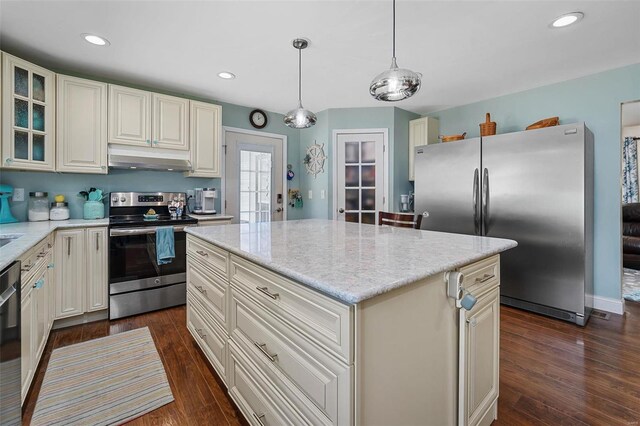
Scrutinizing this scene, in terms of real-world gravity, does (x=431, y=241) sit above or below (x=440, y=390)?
above

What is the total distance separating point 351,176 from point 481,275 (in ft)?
10.1

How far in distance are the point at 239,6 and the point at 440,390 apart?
237 cm

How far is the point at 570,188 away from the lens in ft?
8.53

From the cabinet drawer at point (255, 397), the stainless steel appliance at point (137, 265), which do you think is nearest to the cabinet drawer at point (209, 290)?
the cabinet drawer at point (255, 397)

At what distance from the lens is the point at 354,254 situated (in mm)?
1312

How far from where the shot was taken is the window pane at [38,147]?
2554 millimetres

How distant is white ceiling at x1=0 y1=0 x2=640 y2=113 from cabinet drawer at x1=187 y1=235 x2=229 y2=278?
60.6 inches

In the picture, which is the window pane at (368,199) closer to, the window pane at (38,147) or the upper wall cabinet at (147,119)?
the upper wall cabinet at (147,119)

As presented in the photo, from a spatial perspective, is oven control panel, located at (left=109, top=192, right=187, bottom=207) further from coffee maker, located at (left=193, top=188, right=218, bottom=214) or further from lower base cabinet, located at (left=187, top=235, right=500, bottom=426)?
lower base cabinet, located at (left=187, top=235, right=500, bottom=426)

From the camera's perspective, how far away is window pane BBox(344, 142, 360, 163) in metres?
4.25

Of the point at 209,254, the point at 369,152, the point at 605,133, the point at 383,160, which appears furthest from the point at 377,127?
the point at 209,254

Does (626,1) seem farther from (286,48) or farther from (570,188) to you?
(286,48)

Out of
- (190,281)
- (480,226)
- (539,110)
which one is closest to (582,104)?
(539,110)

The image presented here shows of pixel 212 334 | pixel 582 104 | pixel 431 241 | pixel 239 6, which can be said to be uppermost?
pixel 239 6
